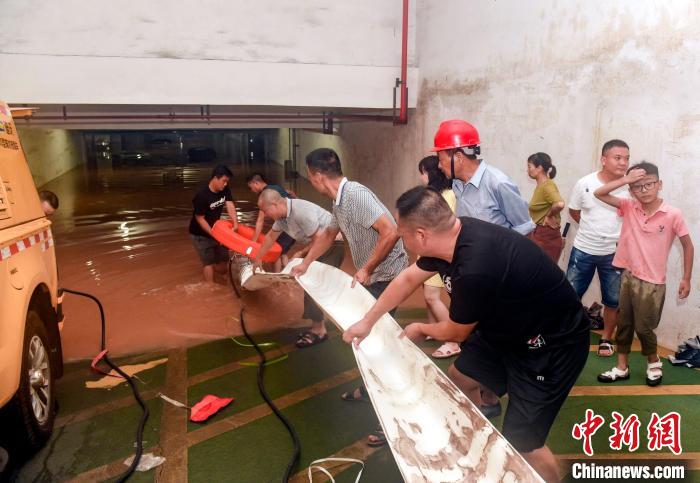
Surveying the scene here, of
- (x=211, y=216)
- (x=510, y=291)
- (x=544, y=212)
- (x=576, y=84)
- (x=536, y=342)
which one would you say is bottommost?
(x=211, y=216)

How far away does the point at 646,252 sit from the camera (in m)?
3.50

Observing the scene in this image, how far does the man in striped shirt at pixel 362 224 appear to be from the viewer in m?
3.42

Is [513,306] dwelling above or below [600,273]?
above

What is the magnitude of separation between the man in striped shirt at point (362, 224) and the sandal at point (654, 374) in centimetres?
200

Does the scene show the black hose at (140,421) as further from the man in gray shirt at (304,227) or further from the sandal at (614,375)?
the sandal at (614,375)

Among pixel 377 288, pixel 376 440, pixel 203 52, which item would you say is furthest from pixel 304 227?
pixel 203 52

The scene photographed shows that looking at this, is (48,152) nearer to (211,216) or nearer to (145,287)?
(145,287)

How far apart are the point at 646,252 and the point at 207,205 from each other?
4.80m

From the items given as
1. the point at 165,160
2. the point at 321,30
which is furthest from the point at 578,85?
the point at 165,160

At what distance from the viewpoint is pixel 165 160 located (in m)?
27.7

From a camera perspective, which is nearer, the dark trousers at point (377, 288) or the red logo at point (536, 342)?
the red logo at point (536, 342)

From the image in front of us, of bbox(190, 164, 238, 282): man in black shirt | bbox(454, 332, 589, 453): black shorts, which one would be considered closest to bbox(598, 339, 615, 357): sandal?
bbox(454, 332, 589, 453): black shorts

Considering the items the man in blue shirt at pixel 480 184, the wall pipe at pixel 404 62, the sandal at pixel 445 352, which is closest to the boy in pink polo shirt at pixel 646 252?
the man in blue shirt at pixel 480 184

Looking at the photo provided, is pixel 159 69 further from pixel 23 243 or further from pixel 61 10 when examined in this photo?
pixel 23 243
